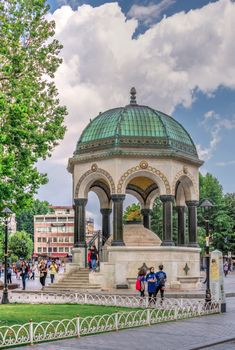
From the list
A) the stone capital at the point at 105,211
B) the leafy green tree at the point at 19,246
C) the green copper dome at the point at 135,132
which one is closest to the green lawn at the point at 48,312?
the green copper dome at the point at 135,132

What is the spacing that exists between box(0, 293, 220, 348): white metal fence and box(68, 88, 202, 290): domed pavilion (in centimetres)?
783

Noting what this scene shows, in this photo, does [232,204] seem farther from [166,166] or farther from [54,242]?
[54,242]

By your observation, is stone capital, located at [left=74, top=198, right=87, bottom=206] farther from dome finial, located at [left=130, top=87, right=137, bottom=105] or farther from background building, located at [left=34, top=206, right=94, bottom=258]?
background building, located at [left=34, top=206, right=94, bottom=258]

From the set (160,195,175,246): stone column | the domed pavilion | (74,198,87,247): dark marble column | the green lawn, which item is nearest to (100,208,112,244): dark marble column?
the domed pavilion

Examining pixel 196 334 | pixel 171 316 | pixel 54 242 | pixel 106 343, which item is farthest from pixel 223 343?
pixel 54 242

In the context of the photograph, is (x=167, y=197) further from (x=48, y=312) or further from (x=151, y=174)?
(x=48, y=312)

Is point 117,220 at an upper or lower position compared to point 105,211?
lower

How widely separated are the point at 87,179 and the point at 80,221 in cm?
236

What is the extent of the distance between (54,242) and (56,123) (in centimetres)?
12243

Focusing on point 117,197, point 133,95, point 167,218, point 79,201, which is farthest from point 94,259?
point 133,95

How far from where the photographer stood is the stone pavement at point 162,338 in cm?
1279

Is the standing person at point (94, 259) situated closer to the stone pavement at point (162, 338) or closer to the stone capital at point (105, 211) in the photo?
the stone capital at point (105, 211)

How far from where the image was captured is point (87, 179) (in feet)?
108

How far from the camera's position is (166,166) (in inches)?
1238
